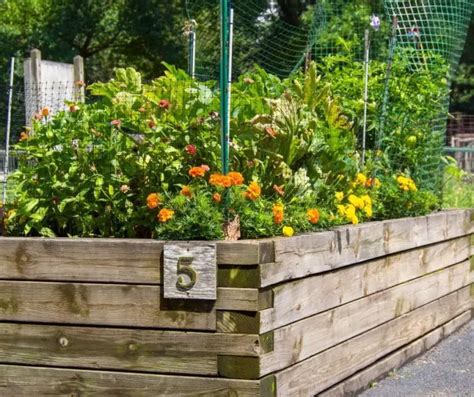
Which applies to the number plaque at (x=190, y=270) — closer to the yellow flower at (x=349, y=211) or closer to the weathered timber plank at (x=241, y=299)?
the weathered timber plank at (x=241, y=299)

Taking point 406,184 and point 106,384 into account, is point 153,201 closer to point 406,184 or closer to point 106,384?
point 106,384

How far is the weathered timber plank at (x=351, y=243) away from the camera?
3941 millimetres

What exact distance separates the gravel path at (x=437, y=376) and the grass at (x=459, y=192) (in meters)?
2.60

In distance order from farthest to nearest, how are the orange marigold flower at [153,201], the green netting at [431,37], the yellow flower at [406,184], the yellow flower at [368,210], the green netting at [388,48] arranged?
the green netting at [431,37] → the green netting at [388,48] → the yellow flower at [406,184] → the yellow flower at [368,210] → the orange marigold flower at [153,201]

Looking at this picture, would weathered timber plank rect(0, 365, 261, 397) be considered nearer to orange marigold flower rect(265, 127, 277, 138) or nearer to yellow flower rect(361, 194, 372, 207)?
orange marigold flower rect(265, 127, 277, 138)

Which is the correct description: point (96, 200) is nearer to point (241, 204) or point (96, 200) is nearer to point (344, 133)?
point (241, 204)

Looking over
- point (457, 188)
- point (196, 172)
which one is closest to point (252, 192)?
point (196, 172)

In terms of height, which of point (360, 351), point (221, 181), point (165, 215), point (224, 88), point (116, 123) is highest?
point (224, 88)

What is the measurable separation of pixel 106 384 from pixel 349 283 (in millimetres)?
1353

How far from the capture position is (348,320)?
4.65m

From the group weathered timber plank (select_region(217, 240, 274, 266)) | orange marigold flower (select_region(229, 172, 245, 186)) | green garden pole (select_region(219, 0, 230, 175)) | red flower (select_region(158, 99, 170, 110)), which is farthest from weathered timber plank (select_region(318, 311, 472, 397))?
red flower (select_region(158, 99, 170, 110))

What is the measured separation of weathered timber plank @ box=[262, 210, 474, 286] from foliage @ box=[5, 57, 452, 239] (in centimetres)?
12

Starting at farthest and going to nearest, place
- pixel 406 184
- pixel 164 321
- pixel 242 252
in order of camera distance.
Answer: pixel 406 184 < pixel 164 321 < pixel 242 252

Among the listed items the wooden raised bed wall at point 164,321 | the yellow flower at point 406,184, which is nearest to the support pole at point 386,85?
the yellow flower at point 406,184
